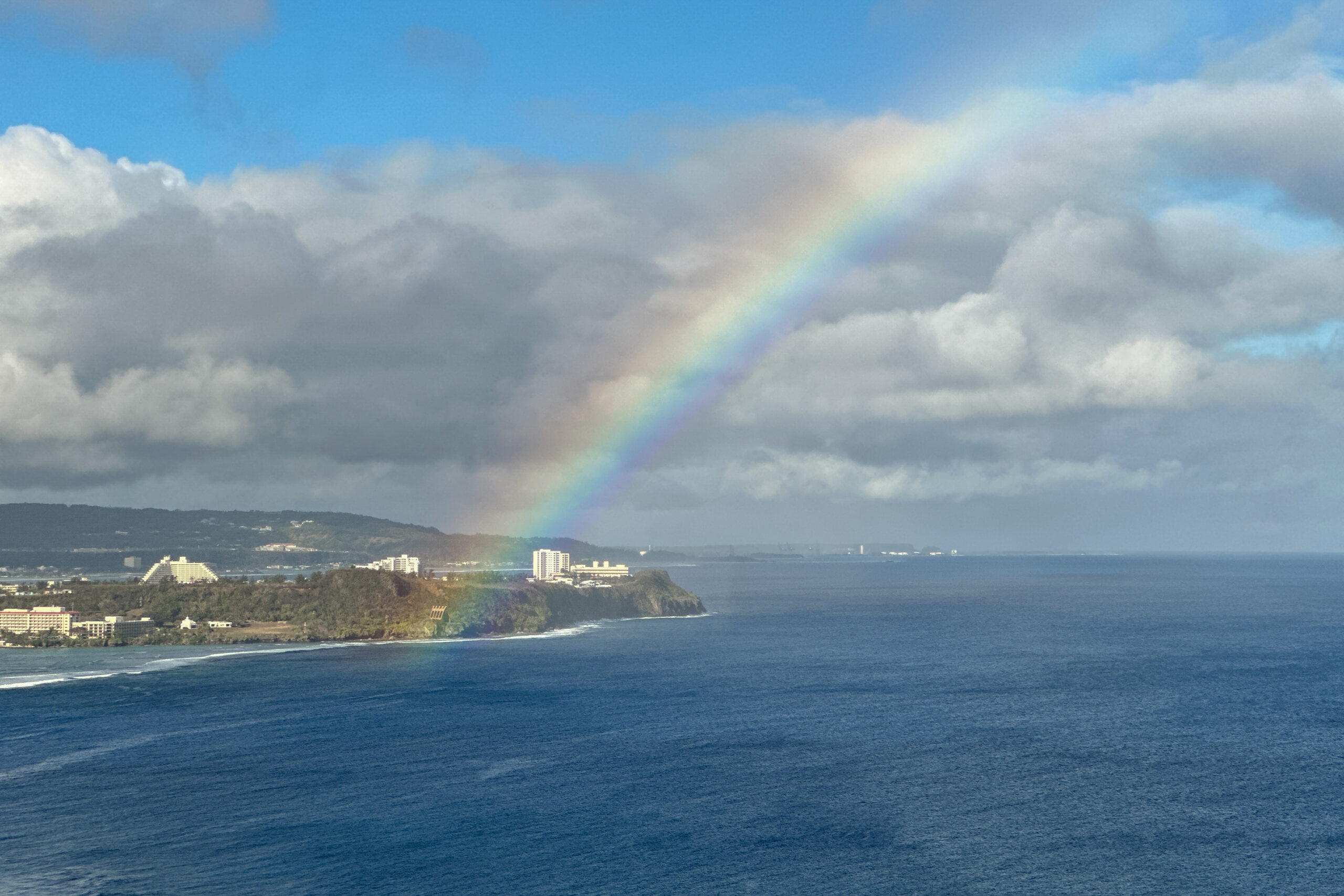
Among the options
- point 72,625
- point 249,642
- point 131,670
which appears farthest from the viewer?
point 72,625

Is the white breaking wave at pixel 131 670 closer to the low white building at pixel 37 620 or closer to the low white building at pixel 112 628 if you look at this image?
the low white building at pixel 112 628

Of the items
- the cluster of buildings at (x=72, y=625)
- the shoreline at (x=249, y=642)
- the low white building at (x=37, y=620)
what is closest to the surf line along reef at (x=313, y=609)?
the shoreline at (x=249, y=642)

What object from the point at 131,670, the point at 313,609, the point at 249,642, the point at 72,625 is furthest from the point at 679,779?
the point at 72,625

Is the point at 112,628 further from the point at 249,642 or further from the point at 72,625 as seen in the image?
the point at 249,642

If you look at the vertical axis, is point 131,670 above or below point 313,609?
below

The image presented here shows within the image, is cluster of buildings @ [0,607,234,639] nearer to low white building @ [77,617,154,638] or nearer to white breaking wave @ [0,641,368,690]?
low white building @ [77,617,154,638]
